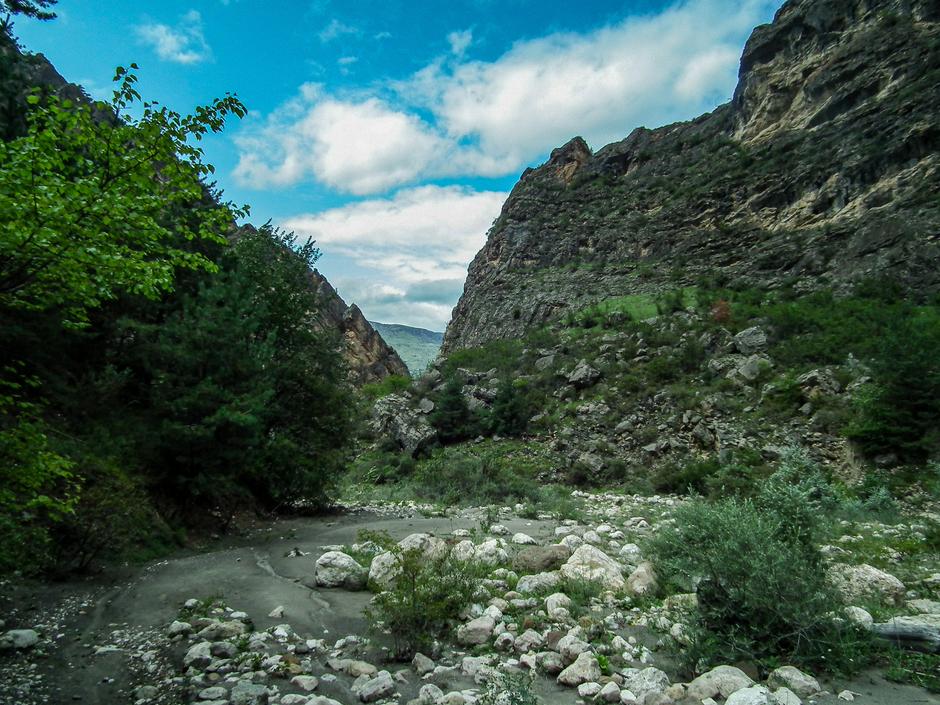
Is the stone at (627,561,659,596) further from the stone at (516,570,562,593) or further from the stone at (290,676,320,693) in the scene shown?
the stone at (290,676,320,693)

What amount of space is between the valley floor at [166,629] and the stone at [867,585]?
57.7 inches

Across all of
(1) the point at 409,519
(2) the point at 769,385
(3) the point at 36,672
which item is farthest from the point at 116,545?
(2) the point at 769,385

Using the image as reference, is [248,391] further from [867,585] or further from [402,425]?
[402,425]

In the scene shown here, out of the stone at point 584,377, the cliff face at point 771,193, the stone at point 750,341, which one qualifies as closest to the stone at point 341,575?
the stone at point 584,377

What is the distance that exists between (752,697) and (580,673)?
1.36 metres

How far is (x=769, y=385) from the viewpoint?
1883 centimetres

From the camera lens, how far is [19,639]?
481 cm

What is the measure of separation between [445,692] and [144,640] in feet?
11.0

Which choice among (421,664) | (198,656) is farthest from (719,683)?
(198,656)

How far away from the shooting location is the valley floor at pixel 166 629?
4.12 meters

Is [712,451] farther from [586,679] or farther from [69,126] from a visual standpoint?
[69,126]

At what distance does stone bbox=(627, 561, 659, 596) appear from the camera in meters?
6.24

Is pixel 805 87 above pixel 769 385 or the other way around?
above

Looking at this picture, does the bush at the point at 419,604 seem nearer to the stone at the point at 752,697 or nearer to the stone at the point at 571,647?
the stone at the point at 571,647
